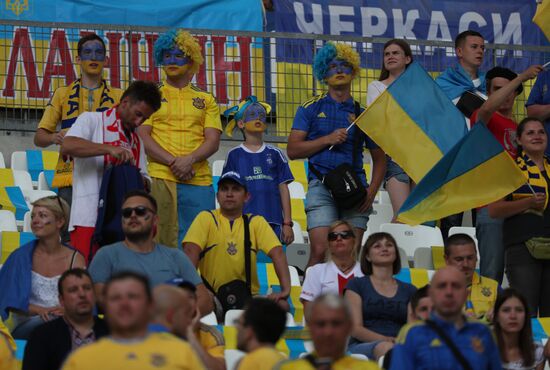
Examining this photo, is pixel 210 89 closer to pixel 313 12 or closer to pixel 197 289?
pixel 313 12

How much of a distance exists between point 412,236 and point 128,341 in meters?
6.70

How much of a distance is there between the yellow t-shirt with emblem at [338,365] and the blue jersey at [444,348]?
1.08ft

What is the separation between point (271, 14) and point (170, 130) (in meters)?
5.82

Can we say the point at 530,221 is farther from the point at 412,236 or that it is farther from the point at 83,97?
the point at 83,97

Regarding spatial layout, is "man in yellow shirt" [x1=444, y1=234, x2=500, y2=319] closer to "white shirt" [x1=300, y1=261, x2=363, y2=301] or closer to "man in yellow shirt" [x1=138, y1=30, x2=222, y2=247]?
"white shirt" [x1=300, y1=261, x2=363, y2=301]

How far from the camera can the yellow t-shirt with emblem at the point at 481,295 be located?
11281mm

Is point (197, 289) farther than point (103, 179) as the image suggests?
No

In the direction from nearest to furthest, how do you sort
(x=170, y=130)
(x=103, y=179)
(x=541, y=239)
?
(x=103, y=179) < (x=541, y=239) < (x=170, y=130)

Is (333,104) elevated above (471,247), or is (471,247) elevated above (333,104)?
(333,104)

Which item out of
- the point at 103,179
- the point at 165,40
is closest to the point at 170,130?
the point at 165,40

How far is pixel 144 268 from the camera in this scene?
10.2 metres

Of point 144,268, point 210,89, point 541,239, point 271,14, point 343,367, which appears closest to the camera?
point 343,367

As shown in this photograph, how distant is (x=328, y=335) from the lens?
310 inches

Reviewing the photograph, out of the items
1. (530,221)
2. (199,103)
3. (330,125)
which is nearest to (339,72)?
(330,125)
